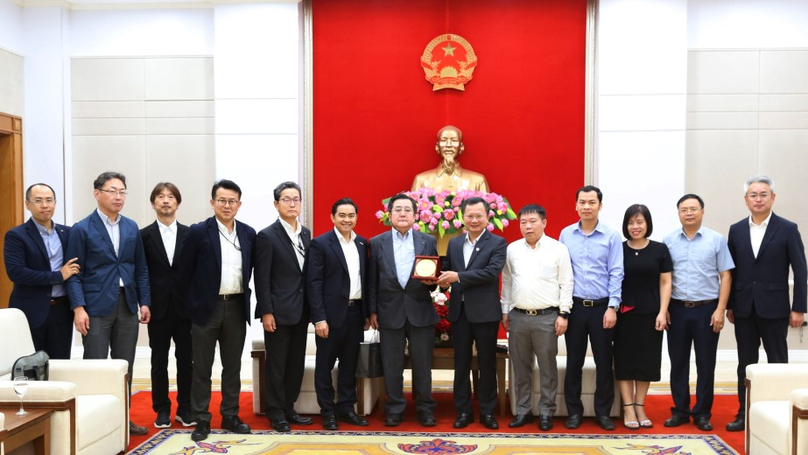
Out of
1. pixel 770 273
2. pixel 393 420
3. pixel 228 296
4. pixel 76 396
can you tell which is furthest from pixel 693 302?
pixel 76 396

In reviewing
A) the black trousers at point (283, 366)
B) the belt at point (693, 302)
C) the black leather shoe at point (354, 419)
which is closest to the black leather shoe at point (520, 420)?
the black leather shoe at point (354, 419)

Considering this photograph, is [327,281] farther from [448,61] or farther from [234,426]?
[448,61]

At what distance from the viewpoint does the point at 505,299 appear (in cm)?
462

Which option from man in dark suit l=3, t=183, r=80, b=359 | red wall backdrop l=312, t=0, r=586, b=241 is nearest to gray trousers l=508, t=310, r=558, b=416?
red wall backdrop l=312, t=0, r=586, b=241

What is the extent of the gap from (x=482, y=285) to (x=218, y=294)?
160cm

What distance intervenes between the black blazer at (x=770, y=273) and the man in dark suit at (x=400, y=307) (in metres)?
1.95

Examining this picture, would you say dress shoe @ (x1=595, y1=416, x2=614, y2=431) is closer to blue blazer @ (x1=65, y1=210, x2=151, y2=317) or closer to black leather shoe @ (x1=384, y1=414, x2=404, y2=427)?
black leather shoe @ (x1=384, y1=414, x2=404, y2=427)

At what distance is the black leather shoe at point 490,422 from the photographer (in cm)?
447

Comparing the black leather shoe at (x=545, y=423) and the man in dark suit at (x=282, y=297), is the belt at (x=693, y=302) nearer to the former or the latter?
the black leather shoe at (x=545, y=423)

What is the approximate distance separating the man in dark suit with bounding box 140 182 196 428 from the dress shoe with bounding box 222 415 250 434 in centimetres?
34

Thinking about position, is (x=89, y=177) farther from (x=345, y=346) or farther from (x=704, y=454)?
(x=704, y=454)

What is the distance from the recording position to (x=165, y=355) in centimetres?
468

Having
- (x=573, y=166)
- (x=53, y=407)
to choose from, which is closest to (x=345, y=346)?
(x=53, y=407)

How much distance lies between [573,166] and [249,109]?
3.16 metres
